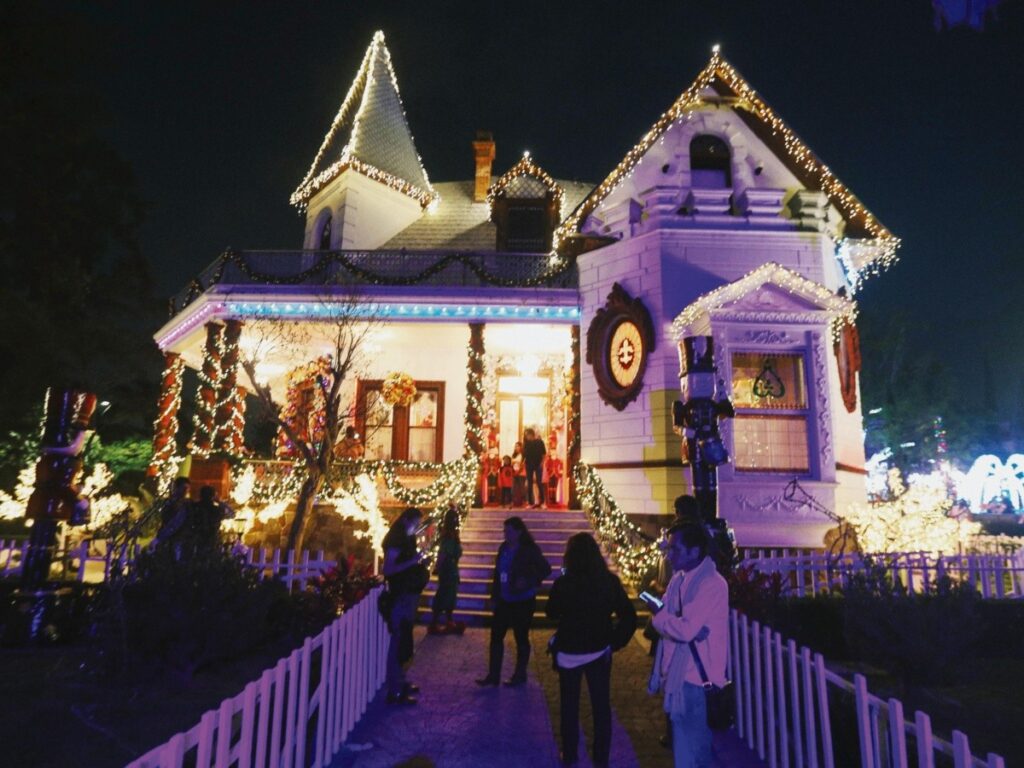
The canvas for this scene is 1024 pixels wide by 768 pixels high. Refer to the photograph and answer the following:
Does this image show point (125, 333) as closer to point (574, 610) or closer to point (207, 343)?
point (207, 343)

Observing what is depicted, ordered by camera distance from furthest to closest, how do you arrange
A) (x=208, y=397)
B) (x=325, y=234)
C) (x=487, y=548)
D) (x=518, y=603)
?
(x=325, y=234) < (x=208, y=397) < (x=487, y=548) < (x=518, y=603)

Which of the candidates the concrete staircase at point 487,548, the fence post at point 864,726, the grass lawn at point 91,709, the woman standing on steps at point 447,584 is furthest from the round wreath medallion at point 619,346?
the fence post at point 864,726

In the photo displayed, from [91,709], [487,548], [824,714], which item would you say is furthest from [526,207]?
[824,714]

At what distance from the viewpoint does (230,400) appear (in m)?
13.6

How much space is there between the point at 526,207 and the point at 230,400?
8830 mm

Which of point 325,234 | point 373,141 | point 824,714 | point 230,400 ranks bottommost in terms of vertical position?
point 824,714

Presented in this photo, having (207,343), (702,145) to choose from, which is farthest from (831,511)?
(207,343)

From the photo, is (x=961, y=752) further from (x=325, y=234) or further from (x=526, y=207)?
(x=325, y=234)

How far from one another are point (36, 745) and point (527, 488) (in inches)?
408

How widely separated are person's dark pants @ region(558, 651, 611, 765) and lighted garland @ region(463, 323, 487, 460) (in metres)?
8.77

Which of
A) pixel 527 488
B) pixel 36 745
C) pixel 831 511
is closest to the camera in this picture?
pixel 36 745

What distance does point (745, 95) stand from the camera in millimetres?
12555

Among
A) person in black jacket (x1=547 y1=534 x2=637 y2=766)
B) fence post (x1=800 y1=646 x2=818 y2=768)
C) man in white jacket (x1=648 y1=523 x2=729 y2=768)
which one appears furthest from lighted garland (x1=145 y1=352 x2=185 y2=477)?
fence post (x1=800 y1=646 x2=818 y2=768)

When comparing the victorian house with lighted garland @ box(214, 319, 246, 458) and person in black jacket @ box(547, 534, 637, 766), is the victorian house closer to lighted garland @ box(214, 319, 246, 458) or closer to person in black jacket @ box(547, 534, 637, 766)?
lighted garland @ box(214, 319, 246, 458)
